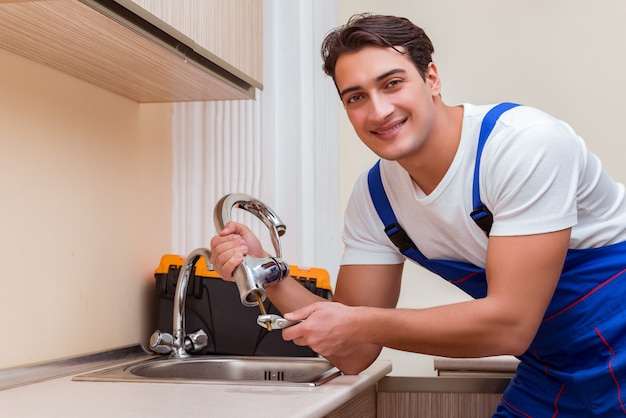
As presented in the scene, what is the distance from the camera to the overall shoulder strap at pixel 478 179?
4.58 ft

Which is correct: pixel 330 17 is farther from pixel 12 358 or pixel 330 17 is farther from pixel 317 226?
pixel 12 358

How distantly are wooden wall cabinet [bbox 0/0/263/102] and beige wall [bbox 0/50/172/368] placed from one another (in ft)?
0.22

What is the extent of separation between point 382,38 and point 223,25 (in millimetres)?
368

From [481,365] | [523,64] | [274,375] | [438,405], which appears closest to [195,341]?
[274,375]

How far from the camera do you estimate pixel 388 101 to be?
1.45 metres

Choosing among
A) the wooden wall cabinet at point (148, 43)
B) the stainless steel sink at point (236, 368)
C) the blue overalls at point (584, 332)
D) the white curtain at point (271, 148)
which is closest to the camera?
the wooden wall cabinet at point (148, 43)

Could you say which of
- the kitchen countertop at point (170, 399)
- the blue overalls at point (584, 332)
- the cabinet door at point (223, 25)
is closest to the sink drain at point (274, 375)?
the kitchen countertop at point (170, 399)

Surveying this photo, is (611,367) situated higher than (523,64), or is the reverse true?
(523,64)

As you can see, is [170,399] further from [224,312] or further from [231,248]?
[224,312]

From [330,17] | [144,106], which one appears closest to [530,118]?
[144,106]

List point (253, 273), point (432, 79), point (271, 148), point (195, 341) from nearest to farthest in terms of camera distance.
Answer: point (253, 273) < point (432, 79) < point (195, 341) < point (271, 148)

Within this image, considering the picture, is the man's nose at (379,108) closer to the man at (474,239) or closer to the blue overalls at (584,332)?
the man at (474,239)

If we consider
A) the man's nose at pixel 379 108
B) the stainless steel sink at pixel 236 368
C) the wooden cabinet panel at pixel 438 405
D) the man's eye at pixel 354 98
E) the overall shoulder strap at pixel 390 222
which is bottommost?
the wooden cabinet panel at pixel 438 405

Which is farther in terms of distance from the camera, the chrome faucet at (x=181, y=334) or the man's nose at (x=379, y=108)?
the chrome faucet at (x=181, y=334)
